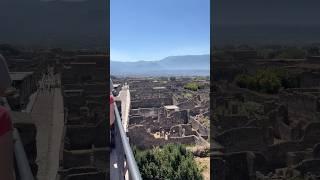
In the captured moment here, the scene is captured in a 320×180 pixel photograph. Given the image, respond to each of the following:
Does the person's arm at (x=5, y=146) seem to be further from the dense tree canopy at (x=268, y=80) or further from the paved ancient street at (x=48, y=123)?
the dense tree canopy at (x=268, y=80)

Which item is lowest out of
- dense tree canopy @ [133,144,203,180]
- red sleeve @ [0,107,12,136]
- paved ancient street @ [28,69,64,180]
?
dense tree canopy @ [133,144,203,180]

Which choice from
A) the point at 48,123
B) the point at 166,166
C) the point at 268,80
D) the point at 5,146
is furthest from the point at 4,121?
the point at 166,166

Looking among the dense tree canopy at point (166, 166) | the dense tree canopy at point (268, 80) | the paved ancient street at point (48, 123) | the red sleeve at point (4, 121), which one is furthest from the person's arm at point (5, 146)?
the dense tree canopy at point (166, 166)

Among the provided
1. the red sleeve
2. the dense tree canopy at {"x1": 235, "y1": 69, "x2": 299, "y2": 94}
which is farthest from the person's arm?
the dense tree canopy at {"x1": 235, "y1": 69, "x2": 299, "y2": 94}

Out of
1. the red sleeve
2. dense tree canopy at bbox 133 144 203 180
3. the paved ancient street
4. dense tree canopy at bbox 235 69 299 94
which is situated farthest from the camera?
dense tree canopy at bbox 133 144 203 180

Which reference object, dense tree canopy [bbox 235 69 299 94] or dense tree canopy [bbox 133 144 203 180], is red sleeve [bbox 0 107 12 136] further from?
dense tree canopy [bbox 133 144 203 180]

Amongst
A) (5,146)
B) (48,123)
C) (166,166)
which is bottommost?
(166,166)

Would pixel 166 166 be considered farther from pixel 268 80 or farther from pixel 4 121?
pixel 4 121
